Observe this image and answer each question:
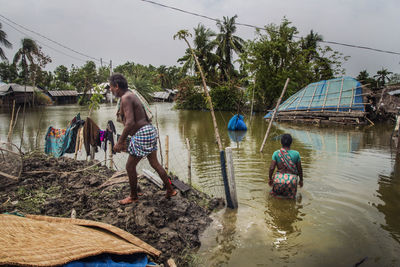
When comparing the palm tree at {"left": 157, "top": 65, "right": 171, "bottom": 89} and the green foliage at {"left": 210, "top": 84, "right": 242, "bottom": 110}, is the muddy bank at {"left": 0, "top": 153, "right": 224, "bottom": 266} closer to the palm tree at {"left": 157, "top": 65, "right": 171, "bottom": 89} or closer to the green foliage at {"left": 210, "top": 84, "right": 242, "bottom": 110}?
the green foliage at {"left": 210, "top": 84, "right": 242, "bottom": 110}

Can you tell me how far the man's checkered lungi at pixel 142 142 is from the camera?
3076 millimetres

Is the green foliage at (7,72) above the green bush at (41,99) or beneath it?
above

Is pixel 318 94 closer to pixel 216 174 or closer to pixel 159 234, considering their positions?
pixel 216 174

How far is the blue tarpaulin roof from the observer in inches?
649

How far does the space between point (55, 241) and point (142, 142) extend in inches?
58.1

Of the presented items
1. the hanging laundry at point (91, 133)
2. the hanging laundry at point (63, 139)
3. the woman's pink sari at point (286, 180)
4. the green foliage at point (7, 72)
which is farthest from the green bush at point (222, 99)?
the green foliage at point (7, 72)

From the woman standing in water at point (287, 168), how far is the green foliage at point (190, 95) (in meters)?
26.2

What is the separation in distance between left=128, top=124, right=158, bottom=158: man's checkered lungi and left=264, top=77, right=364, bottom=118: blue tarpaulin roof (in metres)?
16.8

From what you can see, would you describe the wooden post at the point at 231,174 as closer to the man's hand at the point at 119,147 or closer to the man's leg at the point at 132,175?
the man's leg at the point at 132,175

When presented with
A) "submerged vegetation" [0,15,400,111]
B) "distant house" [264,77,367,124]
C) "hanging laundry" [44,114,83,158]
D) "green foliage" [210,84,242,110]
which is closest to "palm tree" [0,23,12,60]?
"submerged vegetation" [0,15,400,111]

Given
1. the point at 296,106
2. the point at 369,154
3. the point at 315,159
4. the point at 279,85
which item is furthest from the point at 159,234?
the point at 279,85

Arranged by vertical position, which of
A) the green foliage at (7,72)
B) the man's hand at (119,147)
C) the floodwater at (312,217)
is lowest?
the floodwater at (312,217)

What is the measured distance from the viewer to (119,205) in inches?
130

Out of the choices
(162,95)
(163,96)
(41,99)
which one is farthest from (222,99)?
(41,99)
